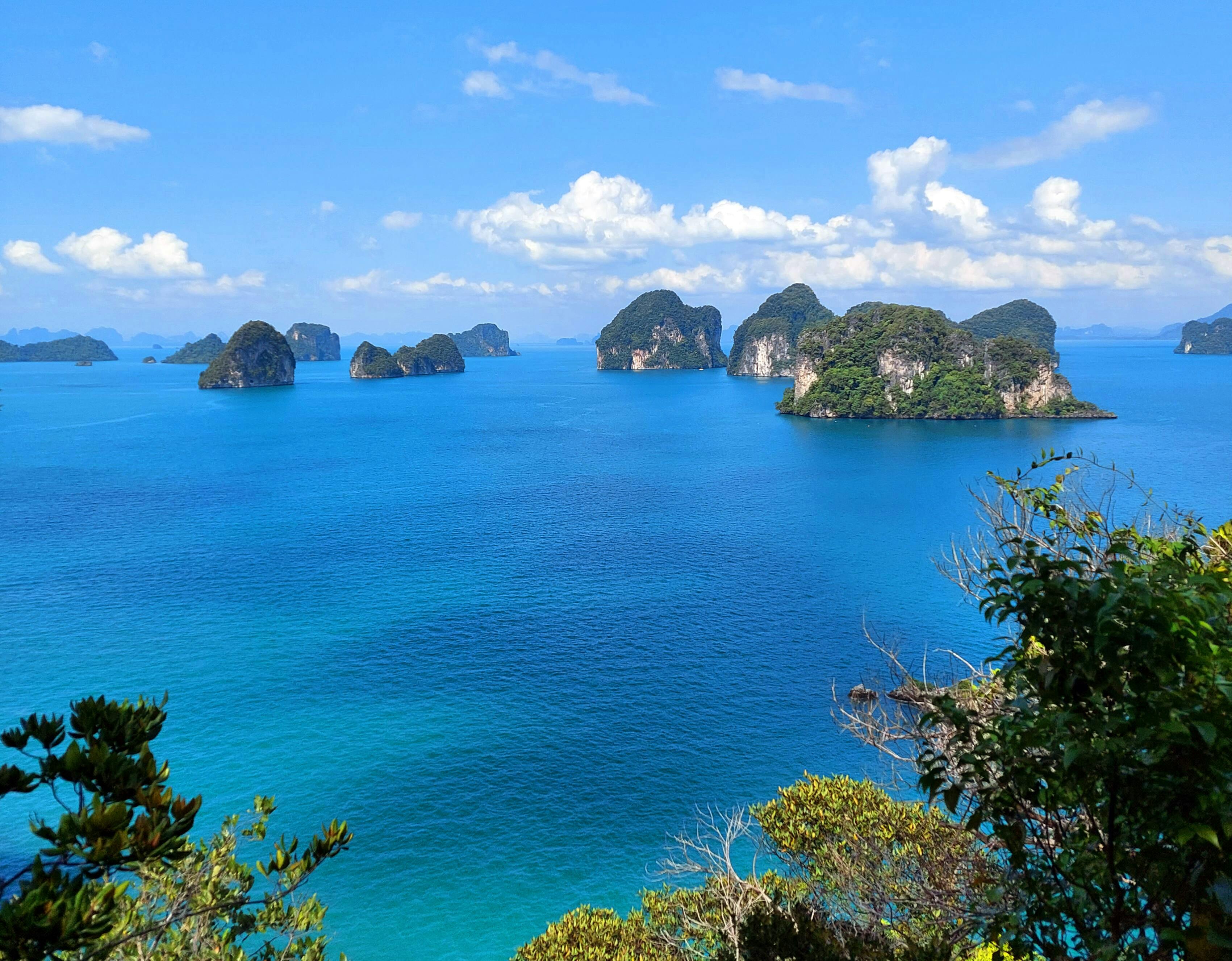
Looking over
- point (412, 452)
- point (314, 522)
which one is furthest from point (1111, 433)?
point (314, 522)

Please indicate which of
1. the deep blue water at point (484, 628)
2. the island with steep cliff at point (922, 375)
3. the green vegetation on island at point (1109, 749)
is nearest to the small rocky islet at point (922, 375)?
the island with steep cliff at point (922, 375)

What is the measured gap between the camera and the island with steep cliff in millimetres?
127062

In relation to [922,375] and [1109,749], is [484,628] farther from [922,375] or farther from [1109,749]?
[922,375]

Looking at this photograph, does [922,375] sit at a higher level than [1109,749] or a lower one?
higher

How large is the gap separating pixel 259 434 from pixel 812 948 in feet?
400

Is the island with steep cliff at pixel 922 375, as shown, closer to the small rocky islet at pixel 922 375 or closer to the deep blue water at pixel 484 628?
the small rocky islet at pixel 922 375

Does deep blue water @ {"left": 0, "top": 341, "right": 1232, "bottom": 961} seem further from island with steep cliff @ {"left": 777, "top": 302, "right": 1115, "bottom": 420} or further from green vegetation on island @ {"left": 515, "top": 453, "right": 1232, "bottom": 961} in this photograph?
island with steep cliff @ {"left": 777, "top": 302, "right": 1115, "bottom": 420}

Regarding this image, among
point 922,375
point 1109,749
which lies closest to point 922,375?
→ point 922,375

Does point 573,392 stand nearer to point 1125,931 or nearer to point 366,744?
point 366,744

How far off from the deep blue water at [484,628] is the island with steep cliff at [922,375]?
3139 centimetres

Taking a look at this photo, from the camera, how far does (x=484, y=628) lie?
43.0 m

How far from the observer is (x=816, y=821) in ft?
65.2

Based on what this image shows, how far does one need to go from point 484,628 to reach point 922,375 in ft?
362

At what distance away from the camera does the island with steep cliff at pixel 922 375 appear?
12706cm
